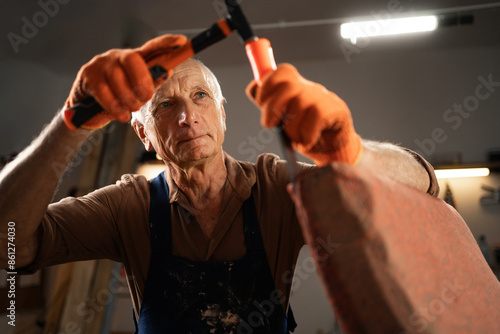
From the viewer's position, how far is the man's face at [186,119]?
1210 mm

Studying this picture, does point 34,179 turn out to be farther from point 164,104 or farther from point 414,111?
point 414,111

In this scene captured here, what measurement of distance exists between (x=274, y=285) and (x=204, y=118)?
0.53 meters

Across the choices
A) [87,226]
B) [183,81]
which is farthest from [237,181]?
[87,226]

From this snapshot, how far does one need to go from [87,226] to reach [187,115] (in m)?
0.43

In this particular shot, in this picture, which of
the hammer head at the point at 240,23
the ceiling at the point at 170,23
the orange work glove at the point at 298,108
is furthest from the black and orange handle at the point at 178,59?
the ceiling at the point at 170,23

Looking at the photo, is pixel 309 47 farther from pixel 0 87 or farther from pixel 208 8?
pixel 0 87

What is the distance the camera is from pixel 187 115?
1229mm

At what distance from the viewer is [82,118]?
0.92 metres

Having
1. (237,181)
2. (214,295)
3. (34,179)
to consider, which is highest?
(34,179)

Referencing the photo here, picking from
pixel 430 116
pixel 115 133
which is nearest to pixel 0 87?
pixel 115 133

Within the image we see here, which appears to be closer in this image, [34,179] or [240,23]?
[240,23]

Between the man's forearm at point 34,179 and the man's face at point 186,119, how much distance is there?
311 mm

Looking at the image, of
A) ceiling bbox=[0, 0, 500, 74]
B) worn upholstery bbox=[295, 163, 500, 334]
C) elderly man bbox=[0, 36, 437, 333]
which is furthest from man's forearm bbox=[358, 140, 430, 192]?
ceiling bbox=[0, 0, 500, 74]

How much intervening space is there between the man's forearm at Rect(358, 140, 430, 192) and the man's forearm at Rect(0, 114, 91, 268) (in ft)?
2.12
